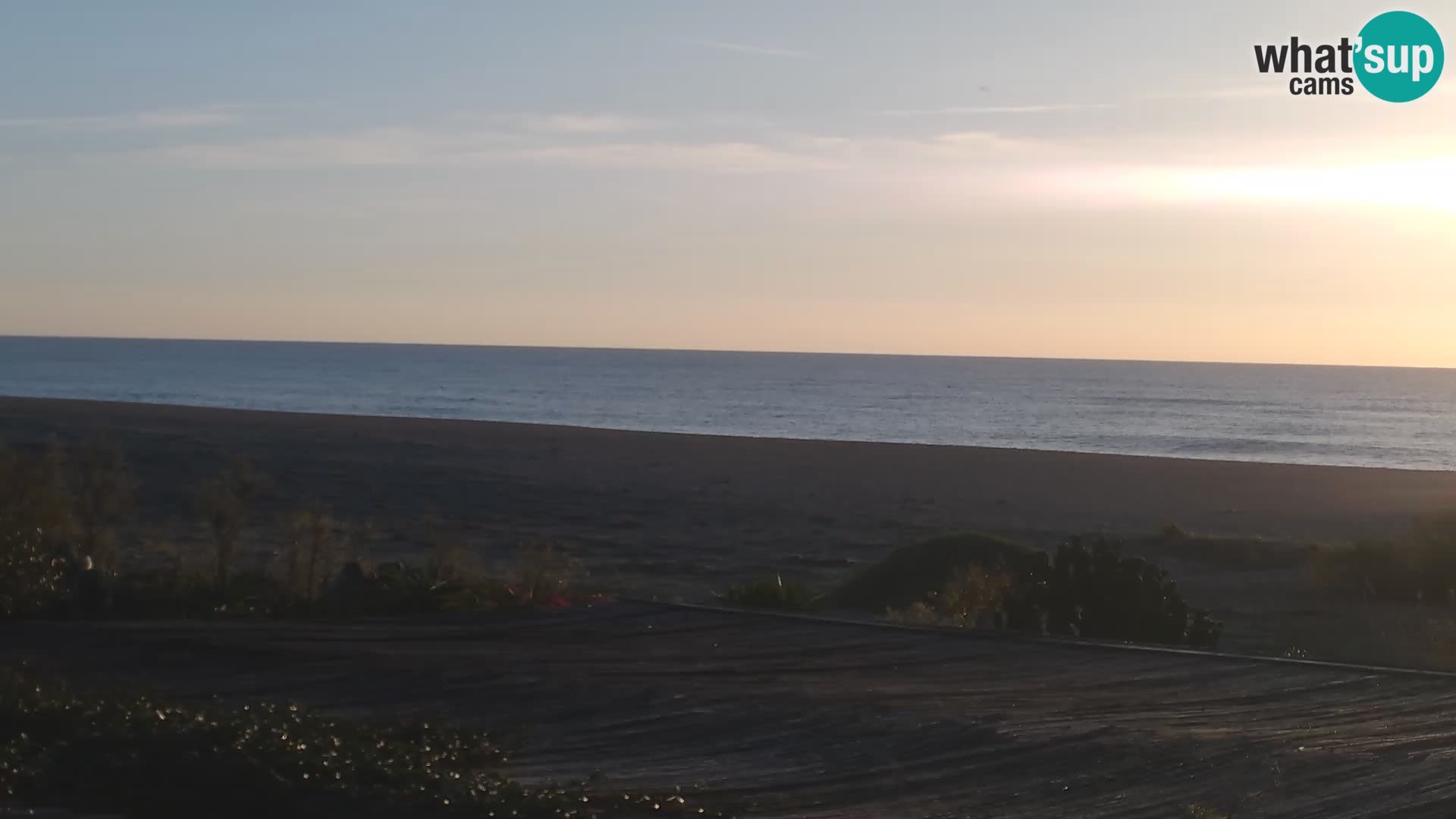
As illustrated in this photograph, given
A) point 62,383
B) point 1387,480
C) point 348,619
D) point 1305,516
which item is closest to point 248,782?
point 348,619

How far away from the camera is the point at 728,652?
8758 millimetres

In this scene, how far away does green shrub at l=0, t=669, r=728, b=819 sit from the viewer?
497 cm

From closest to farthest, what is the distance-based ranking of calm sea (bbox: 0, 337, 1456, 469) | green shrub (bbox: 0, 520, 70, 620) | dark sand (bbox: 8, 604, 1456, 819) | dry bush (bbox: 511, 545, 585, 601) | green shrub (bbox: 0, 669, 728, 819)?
green shrub (bbox: 0, 669, 728, 819), dark sand (bbox: 8, 604, 1456, 819), green shrub (bbox: 0, 520, 70, 620), dry bush (bbox: 511, 545, 585, 601), calm sea (bbox: 0, 337, 1456, 469)

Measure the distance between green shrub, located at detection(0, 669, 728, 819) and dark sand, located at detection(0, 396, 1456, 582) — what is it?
363 inches

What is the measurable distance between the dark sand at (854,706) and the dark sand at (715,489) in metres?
7.02

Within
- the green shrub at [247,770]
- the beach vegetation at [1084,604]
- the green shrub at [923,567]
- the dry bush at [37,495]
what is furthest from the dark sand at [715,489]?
the green shrub at [247,770]

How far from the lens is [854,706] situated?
7188 millimetres

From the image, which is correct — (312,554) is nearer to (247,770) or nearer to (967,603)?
(967,603)

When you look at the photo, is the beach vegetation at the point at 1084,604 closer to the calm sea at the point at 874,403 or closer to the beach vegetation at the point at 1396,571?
the beach vegetation at the point at 1396,571

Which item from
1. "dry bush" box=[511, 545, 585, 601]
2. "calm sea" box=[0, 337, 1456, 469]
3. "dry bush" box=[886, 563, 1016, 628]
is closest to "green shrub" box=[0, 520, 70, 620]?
A: "dry bush" box=[511, 545, 585, 601]

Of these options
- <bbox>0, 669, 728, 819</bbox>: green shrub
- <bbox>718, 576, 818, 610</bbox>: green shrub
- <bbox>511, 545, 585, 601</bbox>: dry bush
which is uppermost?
<bbox>0, 669, 728, 819</bbox>: green shrub

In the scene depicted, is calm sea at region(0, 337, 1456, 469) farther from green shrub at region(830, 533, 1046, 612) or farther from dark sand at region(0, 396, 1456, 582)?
green shrub at region(830, 533, 1046, 612)

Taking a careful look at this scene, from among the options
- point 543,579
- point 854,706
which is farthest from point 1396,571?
point 854,706

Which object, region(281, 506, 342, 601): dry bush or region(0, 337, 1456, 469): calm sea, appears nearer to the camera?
region(281, 506, 342, 601): dry bush
